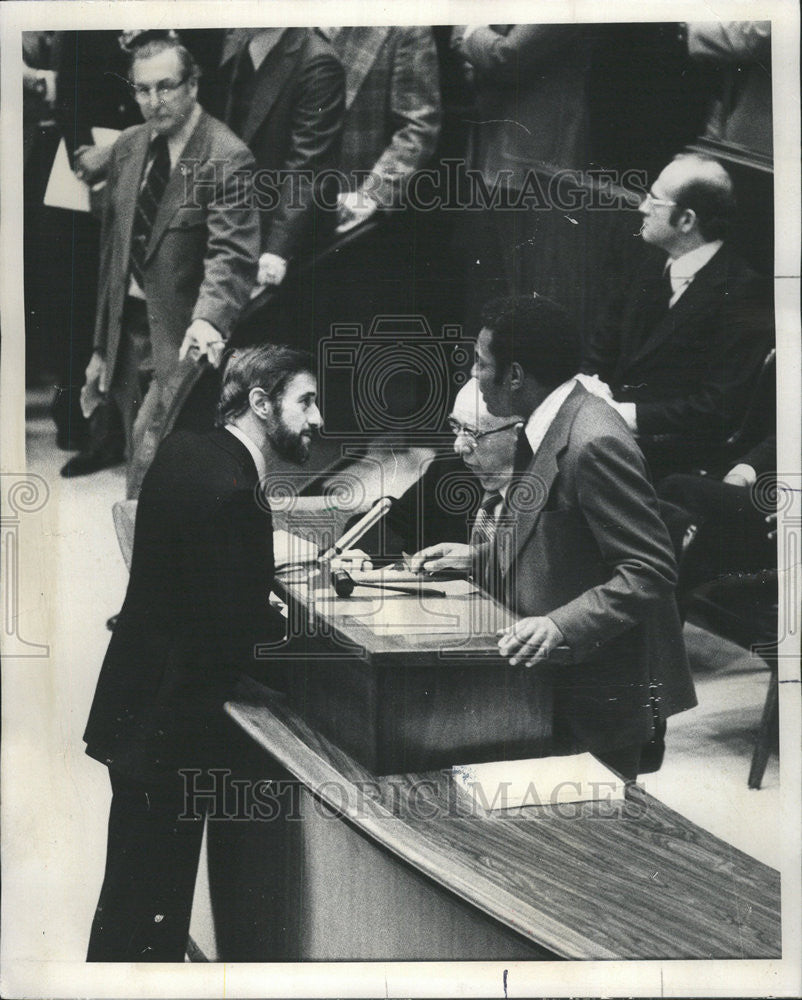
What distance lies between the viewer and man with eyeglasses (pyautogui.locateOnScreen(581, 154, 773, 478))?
124 inches

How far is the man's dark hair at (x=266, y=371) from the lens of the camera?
3.16m

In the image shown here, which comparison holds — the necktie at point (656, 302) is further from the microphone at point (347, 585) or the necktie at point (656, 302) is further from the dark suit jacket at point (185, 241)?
the dark suit jacket at point (185, 241)

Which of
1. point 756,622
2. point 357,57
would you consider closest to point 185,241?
point 357,57

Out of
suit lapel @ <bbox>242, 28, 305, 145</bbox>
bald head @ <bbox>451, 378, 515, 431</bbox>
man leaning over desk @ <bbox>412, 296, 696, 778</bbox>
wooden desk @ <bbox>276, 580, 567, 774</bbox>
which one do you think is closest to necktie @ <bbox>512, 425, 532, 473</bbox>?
man leaning over desk @ <bbox>412, 296, 696, 778</bbox>

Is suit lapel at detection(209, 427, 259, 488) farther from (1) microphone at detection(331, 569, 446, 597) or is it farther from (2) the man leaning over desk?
(2) the man leaning over desk

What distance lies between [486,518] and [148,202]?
1466 millimetres

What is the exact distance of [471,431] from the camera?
3139 mm

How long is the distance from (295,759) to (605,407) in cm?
144

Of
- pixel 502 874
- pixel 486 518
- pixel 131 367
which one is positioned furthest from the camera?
pixel 131 367

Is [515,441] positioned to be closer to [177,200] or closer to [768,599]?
[768,599]

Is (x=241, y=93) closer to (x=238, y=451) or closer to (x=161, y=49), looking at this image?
(x=161, y=49)

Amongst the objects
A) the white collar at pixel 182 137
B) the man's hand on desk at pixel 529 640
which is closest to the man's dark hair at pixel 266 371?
the white collar at pixel 182 137

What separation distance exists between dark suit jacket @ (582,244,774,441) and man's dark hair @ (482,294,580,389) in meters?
0.08

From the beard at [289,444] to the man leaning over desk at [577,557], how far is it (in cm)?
48
